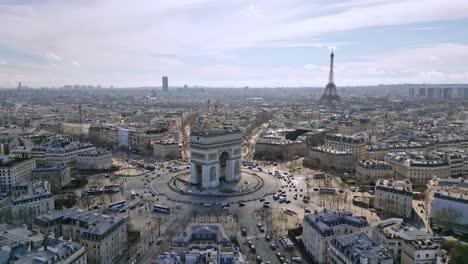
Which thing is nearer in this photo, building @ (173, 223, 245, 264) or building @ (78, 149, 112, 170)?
building @ (173, 223, 245, 264)

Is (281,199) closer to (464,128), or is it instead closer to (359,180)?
(359,180)

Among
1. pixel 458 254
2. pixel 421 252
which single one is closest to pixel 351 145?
pixel 458 254

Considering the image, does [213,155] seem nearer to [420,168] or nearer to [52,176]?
[52,176]

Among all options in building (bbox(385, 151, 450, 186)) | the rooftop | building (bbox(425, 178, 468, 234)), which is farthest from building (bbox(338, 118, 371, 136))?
the rooftop

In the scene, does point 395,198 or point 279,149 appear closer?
point 395,198

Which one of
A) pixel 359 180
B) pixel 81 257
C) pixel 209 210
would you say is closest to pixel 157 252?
pixel 81 257

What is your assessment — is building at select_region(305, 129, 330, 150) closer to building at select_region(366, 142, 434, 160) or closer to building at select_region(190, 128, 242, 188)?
building at select_region(366, 142, 434, 160)

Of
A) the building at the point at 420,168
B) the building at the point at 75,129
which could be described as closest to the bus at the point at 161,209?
the building at the point at 420,168
